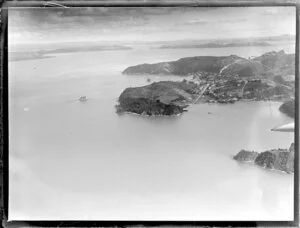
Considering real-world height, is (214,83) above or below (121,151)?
above

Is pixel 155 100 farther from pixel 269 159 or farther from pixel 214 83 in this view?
pixel 269 159

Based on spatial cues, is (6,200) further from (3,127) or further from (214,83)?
(214,83)

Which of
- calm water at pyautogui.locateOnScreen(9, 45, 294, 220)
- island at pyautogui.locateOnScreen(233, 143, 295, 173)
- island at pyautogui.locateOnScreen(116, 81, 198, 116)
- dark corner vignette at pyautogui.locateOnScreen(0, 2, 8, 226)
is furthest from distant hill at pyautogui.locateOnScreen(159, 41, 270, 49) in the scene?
dark corner vignette at pyautogui.locateOnScreen(0, 2, 8, 226)

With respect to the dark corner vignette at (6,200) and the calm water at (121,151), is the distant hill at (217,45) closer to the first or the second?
the calm water at (121,151)

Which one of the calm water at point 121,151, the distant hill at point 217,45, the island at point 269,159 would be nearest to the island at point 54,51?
the calm water at point 121,151

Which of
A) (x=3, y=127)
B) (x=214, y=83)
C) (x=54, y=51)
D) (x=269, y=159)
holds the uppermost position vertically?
(x=54, y=51)

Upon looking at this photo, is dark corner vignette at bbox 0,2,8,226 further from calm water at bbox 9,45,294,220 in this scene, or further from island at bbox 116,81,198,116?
island at bbox 116,81,198,116

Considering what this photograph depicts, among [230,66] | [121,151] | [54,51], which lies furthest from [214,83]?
[54,51]
